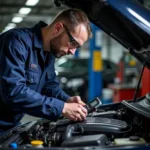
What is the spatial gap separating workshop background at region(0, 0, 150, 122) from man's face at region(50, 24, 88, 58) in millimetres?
419


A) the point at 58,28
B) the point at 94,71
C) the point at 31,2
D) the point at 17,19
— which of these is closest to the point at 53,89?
the point at 58,28

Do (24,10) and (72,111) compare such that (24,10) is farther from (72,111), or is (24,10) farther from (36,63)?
(72,111)

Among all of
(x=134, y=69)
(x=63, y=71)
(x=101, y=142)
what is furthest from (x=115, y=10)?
(x=63, y=71)

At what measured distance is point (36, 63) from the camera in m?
2.09

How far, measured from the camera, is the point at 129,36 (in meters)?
2.12

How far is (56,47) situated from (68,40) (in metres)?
0.13

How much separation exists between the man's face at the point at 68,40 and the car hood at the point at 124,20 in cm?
16

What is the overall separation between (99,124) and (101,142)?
256 mm

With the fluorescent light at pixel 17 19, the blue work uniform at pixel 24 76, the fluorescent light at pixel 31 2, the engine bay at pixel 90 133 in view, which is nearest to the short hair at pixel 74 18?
the blue work uniform at pixel 24 76

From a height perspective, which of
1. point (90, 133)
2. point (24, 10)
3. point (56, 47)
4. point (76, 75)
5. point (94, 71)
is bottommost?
point (76, 75)

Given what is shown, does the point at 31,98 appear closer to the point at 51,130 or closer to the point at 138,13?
the point at 51,130

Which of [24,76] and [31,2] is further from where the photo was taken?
[31,2]

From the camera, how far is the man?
1788 millimetres

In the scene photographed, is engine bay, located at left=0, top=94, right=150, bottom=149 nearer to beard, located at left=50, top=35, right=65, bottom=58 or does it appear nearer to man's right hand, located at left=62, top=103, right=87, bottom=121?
man's right hand, located at left=62, top=103, right=87, bottom=121
